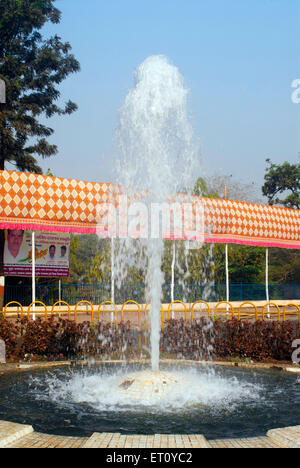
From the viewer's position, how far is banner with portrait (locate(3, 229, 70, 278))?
62.6 ft

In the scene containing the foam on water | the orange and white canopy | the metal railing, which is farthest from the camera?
the metal railing

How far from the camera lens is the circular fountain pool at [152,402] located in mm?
5789

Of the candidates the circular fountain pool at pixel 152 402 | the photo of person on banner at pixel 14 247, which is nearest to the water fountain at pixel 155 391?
the circular fountain pool at pixel 152 402

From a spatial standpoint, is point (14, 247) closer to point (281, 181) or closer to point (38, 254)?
point (38, 254)

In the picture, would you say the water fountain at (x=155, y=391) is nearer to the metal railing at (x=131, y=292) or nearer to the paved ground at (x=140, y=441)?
the paved ground at (x=140, y=441)

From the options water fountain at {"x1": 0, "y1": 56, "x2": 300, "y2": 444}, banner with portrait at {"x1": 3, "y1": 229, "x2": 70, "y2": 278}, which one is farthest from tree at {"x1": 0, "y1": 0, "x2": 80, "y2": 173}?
water fountain at {"x1": 0, "y1": 56, "x2": 300, "y2": 444}

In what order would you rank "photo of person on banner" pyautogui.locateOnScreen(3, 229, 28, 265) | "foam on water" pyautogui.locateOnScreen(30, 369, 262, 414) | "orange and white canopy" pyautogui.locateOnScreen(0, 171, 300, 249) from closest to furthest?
"foam on water" pyautogui.locateOnScreen(30, 369, 262, 414) → "orange and white canopy" pyautogui.locateOnScreen(0, 171, 300, 249) → "photo of person on banner" pyautogui.locateOnScreen(3, 229, 28, 265)

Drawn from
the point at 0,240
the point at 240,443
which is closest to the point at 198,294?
the point at 0,240

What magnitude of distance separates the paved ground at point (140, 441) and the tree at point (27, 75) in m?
19.6

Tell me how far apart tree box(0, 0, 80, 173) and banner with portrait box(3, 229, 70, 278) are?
5.58m

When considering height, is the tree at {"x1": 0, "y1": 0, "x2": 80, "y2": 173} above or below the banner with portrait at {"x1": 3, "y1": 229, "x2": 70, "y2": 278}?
above

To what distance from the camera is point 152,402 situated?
269 inches

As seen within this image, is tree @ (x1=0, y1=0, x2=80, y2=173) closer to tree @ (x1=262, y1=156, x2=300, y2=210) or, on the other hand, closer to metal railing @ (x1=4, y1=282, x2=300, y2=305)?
metal railing @ (x1=4, y1=282, x2=300, y2=305)
